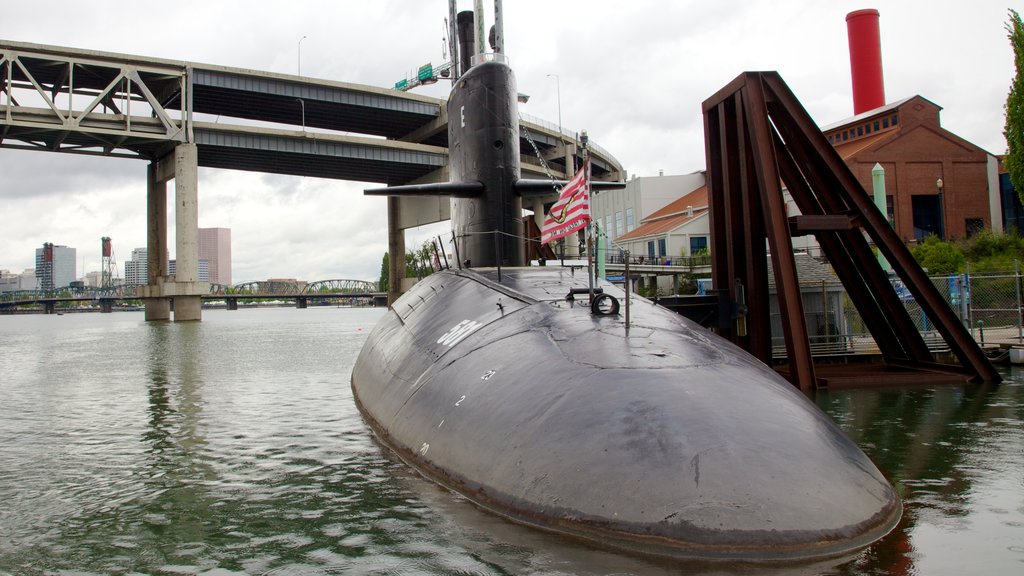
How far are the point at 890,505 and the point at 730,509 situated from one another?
1543mm

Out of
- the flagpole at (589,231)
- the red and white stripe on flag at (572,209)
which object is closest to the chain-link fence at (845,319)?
the red and white stripe on flag at (572,209)

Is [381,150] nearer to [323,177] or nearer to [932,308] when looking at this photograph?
[323,177]

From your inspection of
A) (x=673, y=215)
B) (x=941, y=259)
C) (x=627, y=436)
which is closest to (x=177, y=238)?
(x=673, y=215)

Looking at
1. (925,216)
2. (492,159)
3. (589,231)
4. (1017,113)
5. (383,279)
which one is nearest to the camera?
(589,231)

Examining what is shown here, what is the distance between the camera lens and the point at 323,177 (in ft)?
209

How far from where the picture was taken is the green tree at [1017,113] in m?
36.5

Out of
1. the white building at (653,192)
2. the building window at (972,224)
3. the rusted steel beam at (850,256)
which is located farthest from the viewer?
the white building at (653,192)

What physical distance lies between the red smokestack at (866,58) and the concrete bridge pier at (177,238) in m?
58.1

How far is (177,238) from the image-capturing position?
179 ft

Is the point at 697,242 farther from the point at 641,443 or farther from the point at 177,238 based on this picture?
the point at 641,443

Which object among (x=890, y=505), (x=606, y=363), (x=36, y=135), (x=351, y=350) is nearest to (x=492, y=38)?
(x=606, y=363)

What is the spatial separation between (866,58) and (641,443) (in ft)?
240

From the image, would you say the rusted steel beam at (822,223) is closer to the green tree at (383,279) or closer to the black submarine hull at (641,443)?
the black submarine hull at (641,443)

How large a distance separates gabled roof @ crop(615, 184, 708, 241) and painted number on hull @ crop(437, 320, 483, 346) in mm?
51685
